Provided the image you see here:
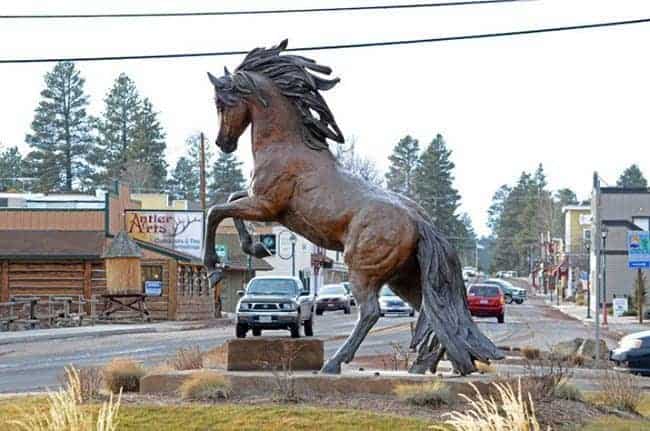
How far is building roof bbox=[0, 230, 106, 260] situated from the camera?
5006cm

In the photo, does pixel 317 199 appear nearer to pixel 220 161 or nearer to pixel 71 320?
pixel 71 320

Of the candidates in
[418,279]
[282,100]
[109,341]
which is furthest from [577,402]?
[109,341]

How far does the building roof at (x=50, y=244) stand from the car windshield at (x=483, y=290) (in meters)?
15.1

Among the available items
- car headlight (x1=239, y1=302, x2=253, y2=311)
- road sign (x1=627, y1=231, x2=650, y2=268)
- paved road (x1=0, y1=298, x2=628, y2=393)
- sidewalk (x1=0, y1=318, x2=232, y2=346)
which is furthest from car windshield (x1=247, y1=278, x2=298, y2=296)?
road sign (x1=627, y1=231, x2=650, y2=268)

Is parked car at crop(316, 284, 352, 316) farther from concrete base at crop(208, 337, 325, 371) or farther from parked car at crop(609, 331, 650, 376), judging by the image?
concrete base at crop(208, 337, 325, 371)

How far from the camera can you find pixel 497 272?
17488cm

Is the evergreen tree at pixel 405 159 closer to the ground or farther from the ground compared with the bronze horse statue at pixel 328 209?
farther from the ground

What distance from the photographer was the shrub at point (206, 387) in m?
12.5

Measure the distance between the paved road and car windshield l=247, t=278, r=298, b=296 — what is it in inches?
55.2

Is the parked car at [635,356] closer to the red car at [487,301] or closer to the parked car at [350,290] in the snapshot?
the parked car at [350,290]

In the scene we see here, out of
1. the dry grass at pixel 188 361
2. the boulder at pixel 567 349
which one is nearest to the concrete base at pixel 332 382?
the dry grass at pixel 188 361

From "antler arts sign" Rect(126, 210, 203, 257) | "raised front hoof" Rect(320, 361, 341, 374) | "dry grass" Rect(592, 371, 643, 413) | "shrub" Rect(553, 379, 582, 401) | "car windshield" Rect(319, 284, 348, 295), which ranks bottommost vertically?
"car windshield" Rect(319, 284, 348, 295)

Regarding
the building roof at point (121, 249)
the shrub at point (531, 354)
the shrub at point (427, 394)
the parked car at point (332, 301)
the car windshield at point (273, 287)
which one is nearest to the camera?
the shrub at point (427, 394)

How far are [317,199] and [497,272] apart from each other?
164 meters
